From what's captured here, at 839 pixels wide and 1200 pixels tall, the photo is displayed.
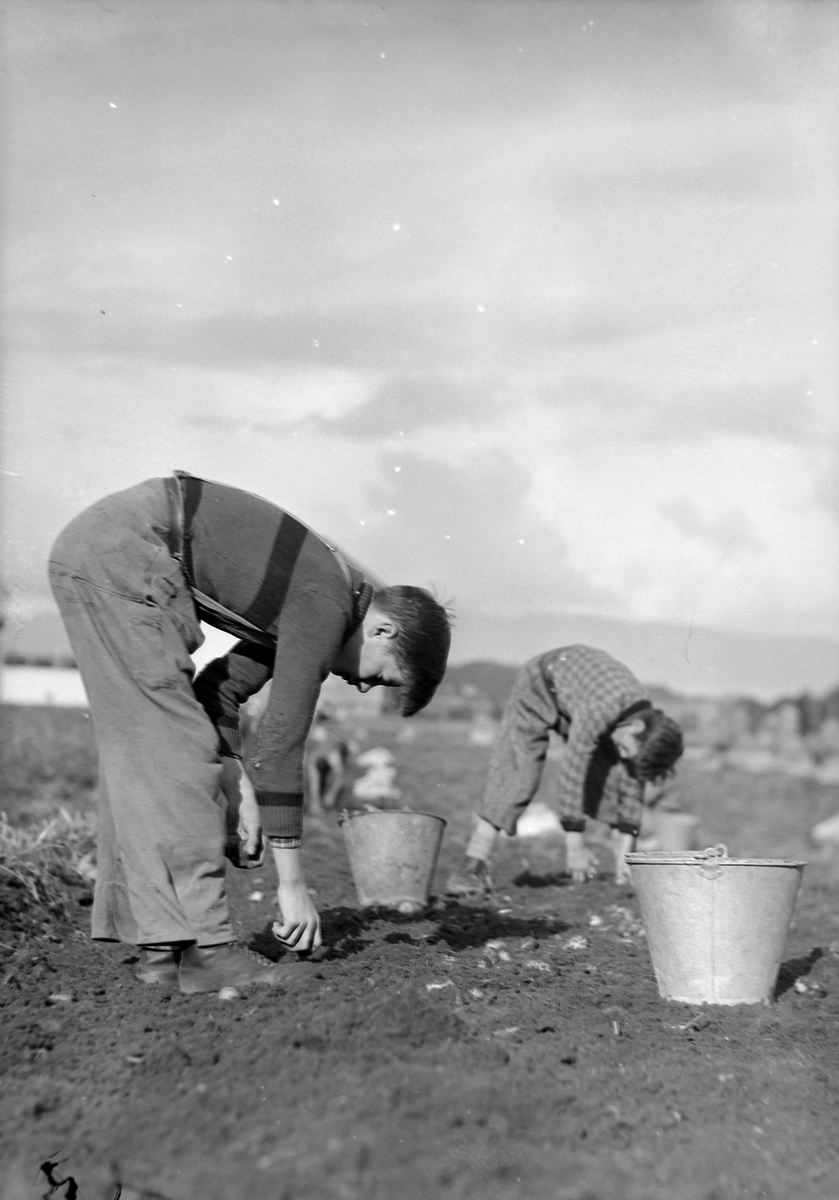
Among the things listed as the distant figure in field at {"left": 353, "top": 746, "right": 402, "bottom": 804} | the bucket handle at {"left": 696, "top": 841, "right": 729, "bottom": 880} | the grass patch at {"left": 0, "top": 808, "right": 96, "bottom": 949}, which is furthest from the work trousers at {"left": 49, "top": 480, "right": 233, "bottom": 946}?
the distant figure in field at {"left": 353, "top": 746, "right": 402, "bottom": 804}

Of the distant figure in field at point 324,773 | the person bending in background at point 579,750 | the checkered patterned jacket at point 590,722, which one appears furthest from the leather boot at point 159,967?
the distant figure in field at point 324,773

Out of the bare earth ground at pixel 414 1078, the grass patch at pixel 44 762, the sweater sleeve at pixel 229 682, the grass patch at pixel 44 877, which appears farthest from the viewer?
the grass patch at pixel 44 762

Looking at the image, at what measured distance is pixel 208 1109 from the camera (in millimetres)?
2682

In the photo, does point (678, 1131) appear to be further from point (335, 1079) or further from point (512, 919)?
point (512, 919)

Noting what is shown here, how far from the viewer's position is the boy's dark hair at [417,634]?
11.9 feet

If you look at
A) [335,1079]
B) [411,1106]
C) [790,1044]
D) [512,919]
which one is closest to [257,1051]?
[335,1079]

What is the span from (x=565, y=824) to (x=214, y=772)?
3.50m

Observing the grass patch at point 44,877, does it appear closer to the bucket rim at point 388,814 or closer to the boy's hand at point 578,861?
the bucket rim at point 388,814

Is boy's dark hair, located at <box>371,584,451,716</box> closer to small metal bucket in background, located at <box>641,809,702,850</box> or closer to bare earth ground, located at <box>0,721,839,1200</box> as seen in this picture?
bare earth ground, located at <box>0,721,839,1200</box>

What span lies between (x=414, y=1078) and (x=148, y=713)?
4.08 ft

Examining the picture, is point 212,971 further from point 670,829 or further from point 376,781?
point 376,781

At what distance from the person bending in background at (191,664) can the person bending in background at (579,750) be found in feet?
9.31

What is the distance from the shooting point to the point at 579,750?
21.3 feet

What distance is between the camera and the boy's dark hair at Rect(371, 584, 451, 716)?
362 cm
